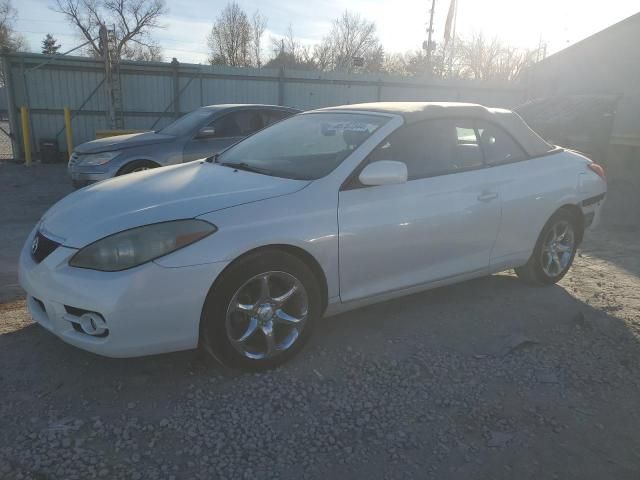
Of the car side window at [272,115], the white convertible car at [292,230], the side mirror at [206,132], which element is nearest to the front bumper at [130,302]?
the white convertible car at [292,230]

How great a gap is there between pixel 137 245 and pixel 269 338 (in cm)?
92

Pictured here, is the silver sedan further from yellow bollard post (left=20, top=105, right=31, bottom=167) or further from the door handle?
yellow bollard post (left=20, top=105, right=31, bottom=167)

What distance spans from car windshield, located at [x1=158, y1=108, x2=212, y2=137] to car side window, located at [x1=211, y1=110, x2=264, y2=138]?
0.75 ft

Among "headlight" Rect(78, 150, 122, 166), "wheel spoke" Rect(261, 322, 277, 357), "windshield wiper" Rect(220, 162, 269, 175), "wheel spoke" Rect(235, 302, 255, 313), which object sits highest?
"windshield wiper" Rect(220, 162, 269, 175)

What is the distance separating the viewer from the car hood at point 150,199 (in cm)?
285

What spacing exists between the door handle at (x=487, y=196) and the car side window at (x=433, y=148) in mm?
220

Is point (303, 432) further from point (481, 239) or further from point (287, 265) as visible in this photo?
point (481, 239)

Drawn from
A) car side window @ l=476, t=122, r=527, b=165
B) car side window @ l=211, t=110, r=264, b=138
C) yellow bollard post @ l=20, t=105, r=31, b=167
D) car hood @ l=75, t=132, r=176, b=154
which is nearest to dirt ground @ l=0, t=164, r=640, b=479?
car side window @ l=476, t=122, r=527, b=165

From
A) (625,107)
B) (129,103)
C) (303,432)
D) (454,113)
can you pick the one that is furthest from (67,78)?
(625,107)

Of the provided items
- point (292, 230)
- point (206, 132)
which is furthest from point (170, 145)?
point (292, 230)

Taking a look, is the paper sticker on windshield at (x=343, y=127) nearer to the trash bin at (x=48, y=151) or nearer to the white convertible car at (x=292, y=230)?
the white convertible car at (x=292, y=230)

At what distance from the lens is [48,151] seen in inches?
534

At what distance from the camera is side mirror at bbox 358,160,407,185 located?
327 cm

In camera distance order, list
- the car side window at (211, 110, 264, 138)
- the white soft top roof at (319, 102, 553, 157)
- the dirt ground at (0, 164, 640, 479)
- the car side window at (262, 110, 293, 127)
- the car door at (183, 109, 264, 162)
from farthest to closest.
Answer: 1. the car side window at (262, 110, 293, 127)
2. the car side window at (211, 110, 264, 138)
3. the car door at (183, 109, 264, 162)
4. the white soft top roof at (319, 102, 553, 157)
5. the dirt ground at (0, 164, 640, 479)
